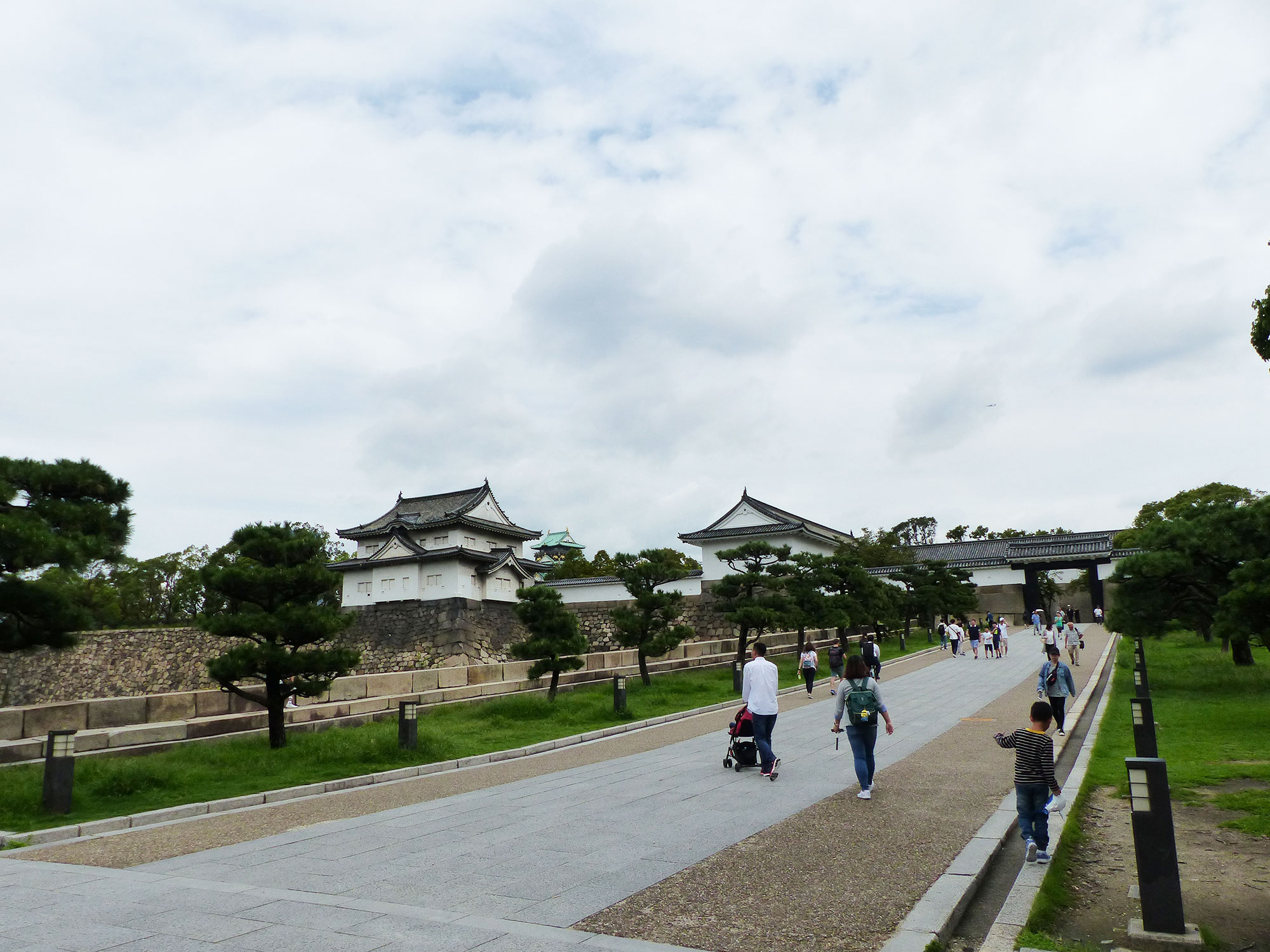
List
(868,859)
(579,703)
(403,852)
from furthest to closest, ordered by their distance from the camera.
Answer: (579,703) < (403,852) < (868,859)

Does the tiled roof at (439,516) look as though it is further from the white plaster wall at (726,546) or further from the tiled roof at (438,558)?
the white plaster wall at (726,546)

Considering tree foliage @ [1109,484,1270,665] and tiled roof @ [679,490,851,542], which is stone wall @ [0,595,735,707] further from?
tree foliage @ [1109,484,1270,665]

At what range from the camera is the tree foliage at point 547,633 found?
2014 centimetres

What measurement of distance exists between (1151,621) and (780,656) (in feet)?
49.4

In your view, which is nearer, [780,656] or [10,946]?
[10,946]

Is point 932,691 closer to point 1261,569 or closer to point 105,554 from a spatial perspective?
point 1261,569

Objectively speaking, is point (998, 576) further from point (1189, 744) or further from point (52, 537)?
point (52, 537)

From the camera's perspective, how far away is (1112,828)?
7.77 m

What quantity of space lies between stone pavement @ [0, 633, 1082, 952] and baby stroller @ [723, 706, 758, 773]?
0.24 meters

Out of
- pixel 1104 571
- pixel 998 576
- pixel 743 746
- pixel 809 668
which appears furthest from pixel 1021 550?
pixel 743 746

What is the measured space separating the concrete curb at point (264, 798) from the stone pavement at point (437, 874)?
1.23m

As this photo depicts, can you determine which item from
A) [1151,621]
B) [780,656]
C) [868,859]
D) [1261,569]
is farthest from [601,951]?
[780,656]

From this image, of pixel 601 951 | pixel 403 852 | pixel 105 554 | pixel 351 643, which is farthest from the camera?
pixel 351 643

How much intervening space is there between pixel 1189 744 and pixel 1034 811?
7.85 metres
